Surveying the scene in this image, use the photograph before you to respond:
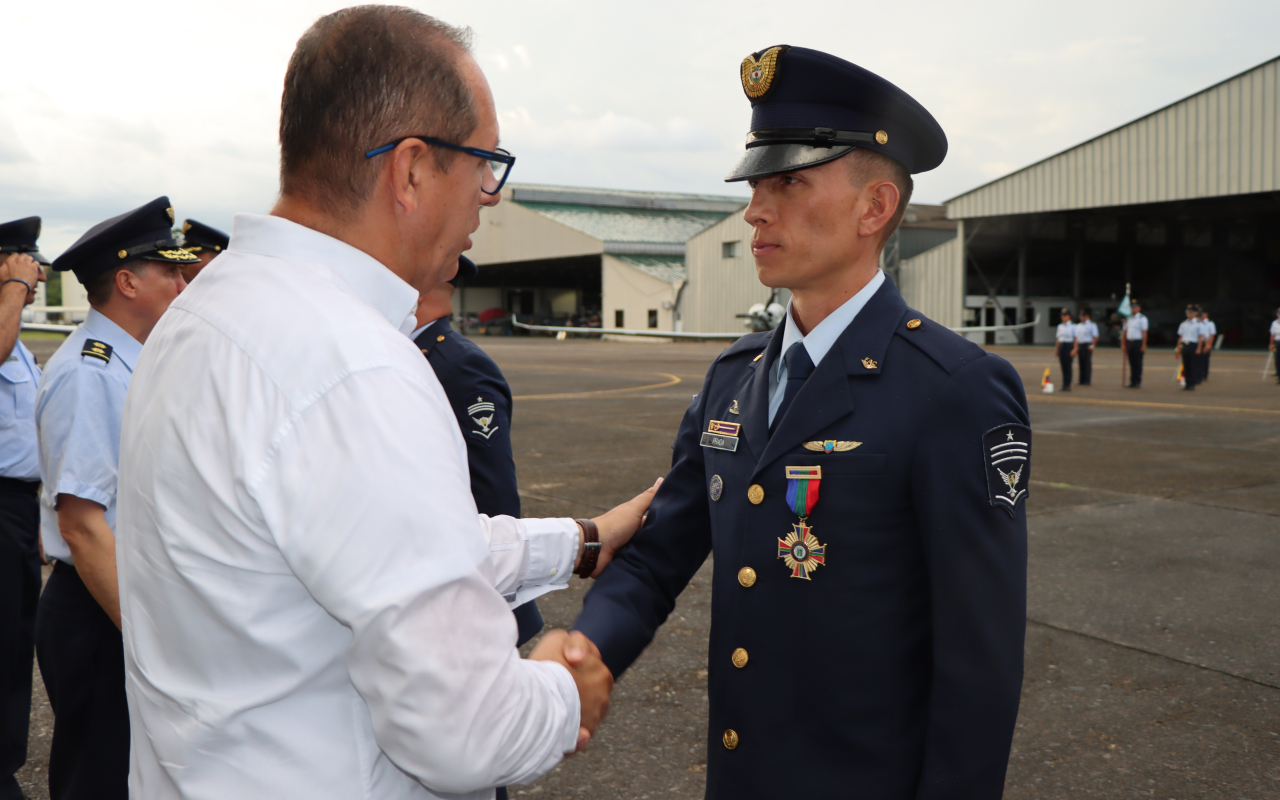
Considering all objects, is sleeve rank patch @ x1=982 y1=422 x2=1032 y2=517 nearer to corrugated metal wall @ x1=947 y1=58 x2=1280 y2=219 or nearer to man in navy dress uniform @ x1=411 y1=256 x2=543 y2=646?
man in navy dress uniform @ x1=411 y1=256 x2=543 y2=646

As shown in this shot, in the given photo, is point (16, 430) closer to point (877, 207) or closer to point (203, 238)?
point (203, 238)

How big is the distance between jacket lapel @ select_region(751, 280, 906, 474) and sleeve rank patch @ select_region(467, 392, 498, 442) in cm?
142

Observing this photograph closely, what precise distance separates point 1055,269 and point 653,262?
76.9 ft

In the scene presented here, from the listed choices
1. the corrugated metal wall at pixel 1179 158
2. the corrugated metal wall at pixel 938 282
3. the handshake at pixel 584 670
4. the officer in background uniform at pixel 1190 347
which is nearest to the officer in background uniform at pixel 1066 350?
the officer in background uniform at pixel 1190 347

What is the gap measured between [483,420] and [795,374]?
58.0 inches

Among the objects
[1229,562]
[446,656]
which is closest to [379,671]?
[446,656]

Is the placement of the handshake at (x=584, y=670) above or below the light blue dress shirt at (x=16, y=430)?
below

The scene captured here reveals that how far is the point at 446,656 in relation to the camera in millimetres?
1120

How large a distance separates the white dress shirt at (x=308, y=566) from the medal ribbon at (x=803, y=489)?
0.72 m

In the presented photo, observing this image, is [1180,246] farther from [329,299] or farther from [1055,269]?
[329,299]

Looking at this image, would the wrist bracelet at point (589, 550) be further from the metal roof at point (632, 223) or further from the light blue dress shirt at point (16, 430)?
the metal roof at point (632, 223)

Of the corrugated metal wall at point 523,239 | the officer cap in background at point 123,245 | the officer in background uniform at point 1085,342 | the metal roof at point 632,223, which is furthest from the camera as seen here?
the metal roof at point 632,223

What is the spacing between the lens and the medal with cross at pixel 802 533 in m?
1.83

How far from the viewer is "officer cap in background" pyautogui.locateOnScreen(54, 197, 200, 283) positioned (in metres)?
2.92
